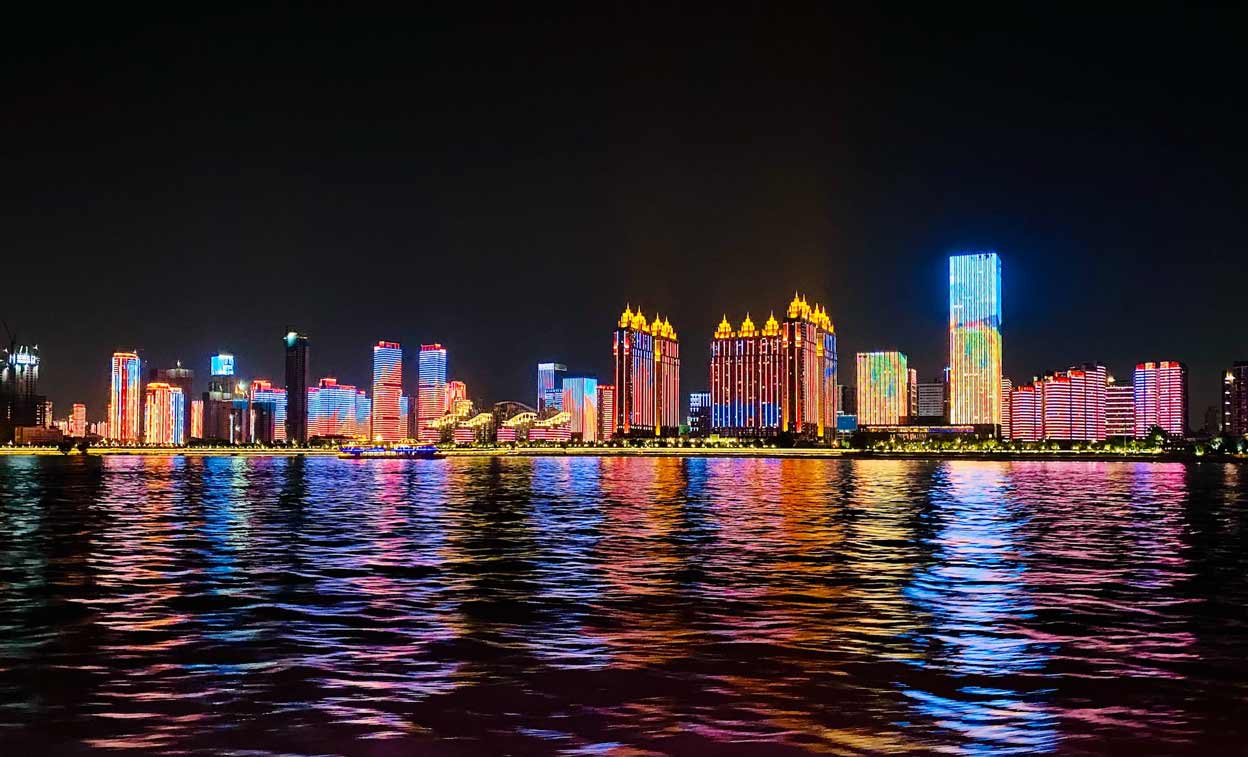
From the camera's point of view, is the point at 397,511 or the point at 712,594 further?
the point at 397,511

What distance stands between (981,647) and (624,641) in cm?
655

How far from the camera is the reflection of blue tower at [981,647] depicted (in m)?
14.0

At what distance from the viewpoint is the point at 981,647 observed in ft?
64.6

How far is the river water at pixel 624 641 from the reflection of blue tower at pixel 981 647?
0.08m

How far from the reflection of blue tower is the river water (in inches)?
3.0

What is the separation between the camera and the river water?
1383cm

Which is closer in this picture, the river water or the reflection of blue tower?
the river water

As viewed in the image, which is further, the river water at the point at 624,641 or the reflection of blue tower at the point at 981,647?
the reflection of blue tower at the point at 981,647

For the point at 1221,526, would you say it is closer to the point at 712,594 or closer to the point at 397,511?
the point at 712,594

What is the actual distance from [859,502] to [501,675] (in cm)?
5825

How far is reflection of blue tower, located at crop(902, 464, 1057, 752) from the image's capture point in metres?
14.0

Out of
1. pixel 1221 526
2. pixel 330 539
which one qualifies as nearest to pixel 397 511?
pixel 330 539

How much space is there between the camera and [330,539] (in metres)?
43.3

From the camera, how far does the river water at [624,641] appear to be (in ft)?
45.4
